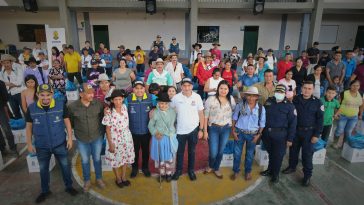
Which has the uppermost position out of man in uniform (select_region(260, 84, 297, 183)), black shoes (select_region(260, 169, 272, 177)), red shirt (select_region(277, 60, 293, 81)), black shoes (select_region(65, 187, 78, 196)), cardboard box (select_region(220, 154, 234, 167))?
red shirt (select_region(277, 60, 293, 81))

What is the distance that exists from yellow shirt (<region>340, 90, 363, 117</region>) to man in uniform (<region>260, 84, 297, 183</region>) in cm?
204

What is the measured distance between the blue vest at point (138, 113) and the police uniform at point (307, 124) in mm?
2546

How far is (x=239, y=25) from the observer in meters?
17.7

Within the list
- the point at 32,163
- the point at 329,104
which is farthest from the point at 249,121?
the point at 32,163

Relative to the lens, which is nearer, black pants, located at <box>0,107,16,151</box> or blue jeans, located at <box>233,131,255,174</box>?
blue jeans, located at <box>233,131,255,174</box>

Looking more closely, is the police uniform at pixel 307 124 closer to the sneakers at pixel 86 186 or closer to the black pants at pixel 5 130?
the sneakers at pixel 86 186

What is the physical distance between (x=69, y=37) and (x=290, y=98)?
520 inches

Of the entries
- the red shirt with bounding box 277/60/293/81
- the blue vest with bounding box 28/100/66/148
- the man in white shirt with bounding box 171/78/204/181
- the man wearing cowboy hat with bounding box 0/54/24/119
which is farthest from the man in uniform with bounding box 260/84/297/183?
the man wearing cowboy hat with bounding box 0/54/24/119

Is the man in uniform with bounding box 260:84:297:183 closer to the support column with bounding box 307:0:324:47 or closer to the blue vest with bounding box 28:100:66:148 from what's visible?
the blue vest with bounding box 28:100:66:148

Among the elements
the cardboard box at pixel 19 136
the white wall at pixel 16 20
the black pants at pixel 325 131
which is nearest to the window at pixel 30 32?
the white wall at pixel 16 20

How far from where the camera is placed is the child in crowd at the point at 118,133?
3969 mm

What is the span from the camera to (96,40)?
17.5m

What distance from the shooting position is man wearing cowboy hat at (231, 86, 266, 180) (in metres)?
4.23

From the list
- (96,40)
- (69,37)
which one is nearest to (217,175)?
(69,37)
